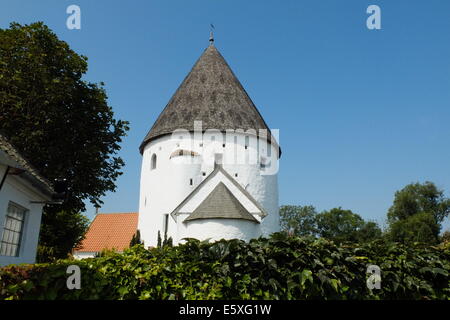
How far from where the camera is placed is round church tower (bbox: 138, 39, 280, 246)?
22.9 metres

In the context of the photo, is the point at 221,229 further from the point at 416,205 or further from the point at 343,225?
the point at 343,225

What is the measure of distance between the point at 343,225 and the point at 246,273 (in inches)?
2616

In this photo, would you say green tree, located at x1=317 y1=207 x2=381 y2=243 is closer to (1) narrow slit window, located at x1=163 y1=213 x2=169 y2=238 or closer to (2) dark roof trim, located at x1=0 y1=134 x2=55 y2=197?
(1) narrow slit window, located at x1=163 y1=213 x2=169 y2=238

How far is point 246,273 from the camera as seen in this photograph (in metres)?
5.47

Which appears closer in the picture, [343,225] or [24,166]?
[24,166]

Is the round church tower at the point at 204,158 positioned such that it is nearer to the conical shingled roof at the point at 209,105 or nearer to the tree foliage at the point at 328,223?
the conical shingled roof at the point at 209,105

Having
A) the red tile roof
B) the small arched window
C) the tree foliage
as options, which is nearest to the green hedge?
the small arched window

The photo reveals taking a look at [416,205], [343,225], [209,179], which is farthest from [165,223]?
[343,225]

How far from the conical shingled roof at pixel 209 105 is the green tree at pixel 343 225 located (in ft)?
148

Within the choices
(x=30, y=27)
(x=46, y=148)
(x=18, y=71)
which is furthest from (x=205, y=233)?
(x=30, y=27)

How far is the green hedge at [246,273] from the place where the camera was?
15.9 feet

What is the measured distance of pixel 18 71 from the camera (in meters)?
14.5
